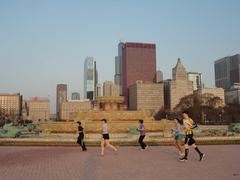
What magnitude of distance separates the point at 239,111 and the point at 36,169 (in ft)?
265

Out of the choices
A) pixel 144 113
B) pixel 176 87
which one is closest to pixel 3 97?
pixel 176 87

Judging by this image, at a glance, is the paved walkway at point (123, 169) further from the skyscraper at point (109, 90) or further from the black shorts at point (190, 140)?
the skyscraper at point (109, 90)

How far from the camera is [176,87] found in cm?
16975

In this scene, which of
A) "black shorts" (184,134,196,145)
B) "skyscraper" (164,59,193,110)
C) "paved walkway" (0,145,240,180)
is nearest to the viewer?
"paved walkway" (0,145,240,180)

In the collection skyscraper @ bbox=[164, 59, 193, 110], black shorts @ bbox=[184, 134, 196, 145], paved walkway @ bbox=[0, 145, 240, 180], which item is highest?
skyscraper @ bbox=[164, 59, 193, 110]

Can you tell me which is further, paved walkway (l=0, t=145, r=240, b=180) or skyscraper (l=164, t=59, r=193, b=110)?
skyscraper (l=164, t=59, r=193, b=110)

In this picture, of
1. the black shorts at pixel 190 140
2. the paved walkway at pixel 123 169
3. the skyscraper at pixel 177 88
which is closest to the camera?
the paved walkway at pixel 123 169

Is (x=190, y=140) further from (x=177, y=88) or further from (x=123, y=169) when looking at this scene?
(x=177, y=88)

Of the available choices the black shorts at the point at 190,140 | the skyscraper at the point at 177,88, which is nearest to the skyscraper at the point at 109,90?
the skyscraper at the point at 177,88

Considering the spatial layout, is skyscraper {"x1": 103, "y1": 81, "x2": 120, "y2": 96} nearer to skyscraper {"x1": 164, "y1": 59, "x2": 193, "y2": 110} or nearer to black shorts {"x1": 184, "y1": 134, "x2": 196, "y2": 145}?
skyscraper {"x1": 164, "y1": 59, "x2": 193, "y2": 110}

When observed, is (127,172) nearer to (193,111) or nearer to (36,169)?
(36,169)

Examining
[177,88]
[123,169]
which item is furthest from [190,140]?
[177,88]

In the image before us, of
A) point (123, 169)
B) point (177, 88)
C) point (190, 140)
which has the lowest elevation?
point (123, 169)

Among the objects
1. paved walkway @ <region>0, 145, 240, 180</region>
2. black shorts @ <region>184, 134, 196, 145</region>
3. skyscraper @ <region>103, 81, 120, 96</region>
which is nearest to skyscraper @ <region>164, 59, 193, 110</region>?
skyscraper @ <region>103, 81, 120, 96</region>
